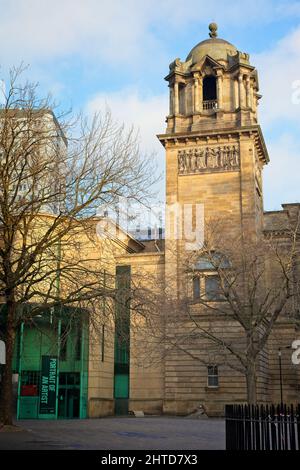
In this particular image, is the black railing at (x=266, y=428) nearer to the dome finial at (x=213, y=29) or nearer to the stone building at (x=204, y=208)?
the stone building at (x=204, y=208)

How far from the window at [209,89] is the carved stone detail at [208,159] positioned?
538 cm

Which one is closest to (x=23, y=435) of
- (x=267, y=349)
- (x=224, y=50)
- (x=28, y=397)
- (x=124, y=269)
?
(x=28, y=397)

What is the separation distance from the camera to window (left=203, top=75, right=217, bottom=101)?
52938mm

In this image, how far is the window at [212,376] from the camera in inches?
1826

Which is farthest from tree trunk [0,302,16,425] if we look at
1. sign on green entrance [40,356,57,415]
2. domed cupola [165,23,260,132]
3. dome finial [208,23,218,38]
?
dome finial [208,23,218,38]

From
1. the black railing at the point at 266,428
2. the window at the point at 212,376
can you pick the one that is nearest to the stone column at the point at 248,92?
the window at the point at 212,376

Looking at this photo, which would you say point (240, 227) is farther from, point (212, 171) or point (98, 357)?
point (98, 357)

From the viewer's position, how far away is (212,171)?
164ft

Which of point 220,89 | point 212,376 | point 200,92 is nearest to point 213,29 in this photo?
point 200,92

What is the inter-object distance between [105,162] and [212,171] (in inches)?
993

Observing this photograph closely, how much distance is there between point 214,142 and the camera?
165 ft

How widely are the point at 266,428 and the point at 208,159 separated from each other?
37.6m

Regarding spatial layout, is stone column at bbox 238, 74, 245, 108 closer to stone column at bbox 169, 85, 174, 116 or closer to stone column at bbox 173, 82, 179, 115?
stone column at bbox 173, 82, 179, 115
